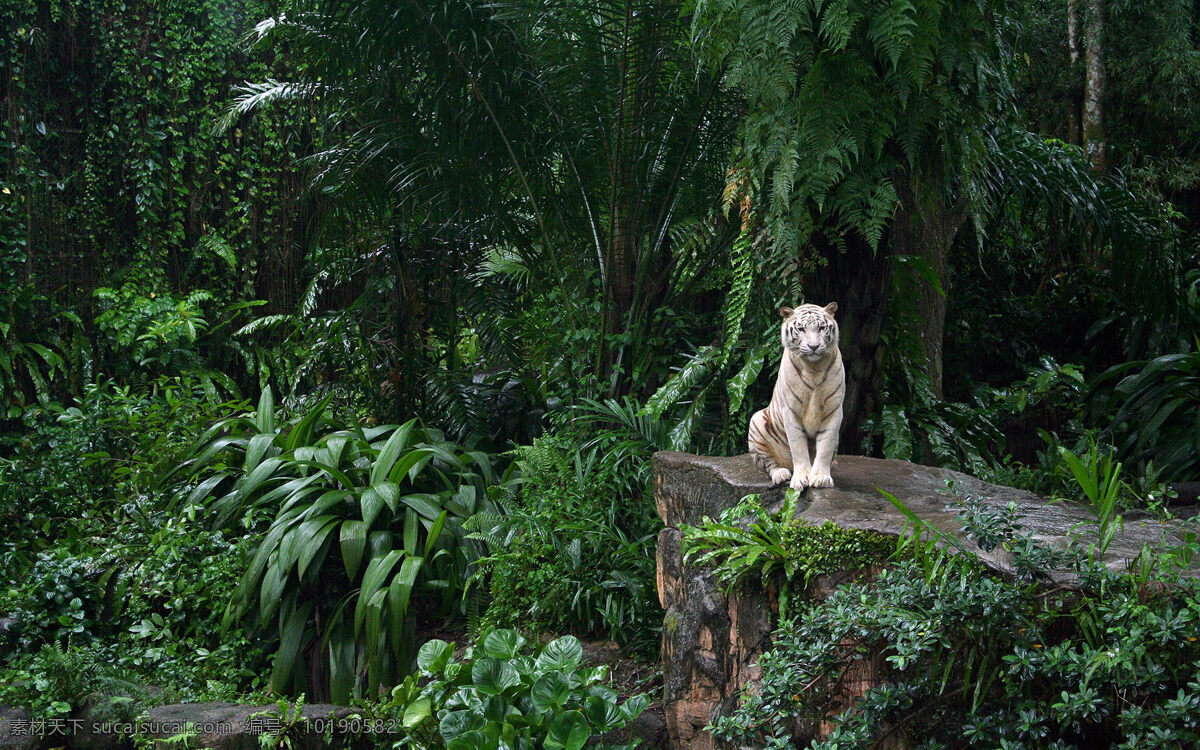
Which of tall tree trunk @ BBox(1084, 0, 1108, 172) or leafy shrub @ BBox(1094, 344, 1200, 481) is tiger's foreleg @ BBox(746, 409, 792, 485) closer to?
leafy shrub @ BBox(1094, 344, 1200, 481)

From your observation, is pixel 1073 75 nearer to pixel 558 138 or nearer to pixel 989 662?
pixel 558 138

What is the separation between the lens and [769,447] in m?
3.79

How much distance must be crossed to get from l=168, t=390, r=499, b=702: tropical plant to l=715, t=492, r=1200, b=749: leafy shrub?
2541 millimetres

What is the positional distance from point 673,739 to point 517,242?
3.67 meters

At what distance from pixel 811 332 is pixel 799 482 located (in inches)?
24.0

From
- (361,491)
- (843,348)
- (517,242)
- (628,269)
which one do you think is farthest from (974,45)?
(361,491)

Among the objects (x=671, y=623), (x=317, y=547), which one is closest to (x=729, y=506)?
(x=671, y=623)

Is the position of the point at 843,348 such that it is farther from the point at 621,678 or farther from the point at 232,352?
the point at 232,352

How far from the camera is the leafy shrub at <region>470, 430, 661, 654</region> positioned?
455cm

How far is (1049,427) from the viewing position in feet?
22.5

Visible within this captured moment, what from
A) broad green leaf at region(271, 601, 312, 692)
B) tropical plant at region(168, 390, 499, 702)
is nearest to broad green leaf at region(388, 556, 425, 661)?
tropical plant at region(168, 390, 499, 702)

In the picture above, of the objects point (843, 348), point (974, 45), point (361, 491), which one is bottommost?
point (361, 491)

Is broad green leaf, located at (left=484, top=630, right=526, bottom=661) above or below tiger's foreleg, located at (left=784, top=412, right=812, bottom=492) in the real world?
below

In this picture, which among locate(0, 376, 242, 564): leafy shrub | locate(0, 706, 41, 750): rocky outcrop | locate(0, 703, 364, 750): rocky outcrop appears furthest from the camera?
locate(0, 376, 242, 564): leafy shrub
